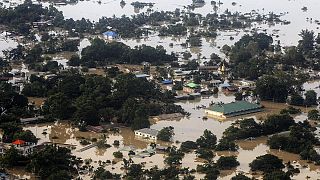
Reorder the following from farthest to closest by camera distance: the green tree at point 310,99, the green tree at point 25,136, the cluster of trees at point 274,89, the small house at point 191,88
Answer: the small house at point 191,88, the cluster of trees at point 274,89, the green tree at point 310,99, the green tree at point 25,136

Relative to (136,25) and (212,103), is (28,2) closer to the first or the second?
(136,25)

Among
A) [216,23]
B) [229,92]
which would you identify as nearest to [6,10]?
[216,23]

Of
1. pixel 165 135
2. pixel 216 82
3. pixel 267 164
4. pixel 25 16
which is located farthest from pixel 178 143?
pixel 25 16

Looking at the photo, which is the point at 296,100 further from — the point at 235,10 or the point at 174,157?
the point at 235,10

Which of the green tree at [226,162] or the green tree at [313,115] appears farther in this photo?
the green tree at [313,115]

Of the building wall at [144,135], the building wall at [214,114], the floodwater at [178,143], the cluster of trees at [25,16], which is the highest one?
the cluster of trees at [25,16]

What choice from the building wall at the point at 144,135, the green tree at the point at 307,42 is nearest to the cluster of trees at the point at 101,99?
the building wall at the point at 144,135

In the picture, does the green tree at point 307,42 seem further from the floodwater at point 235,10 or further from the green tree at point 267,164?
the green tree at point 267,164
